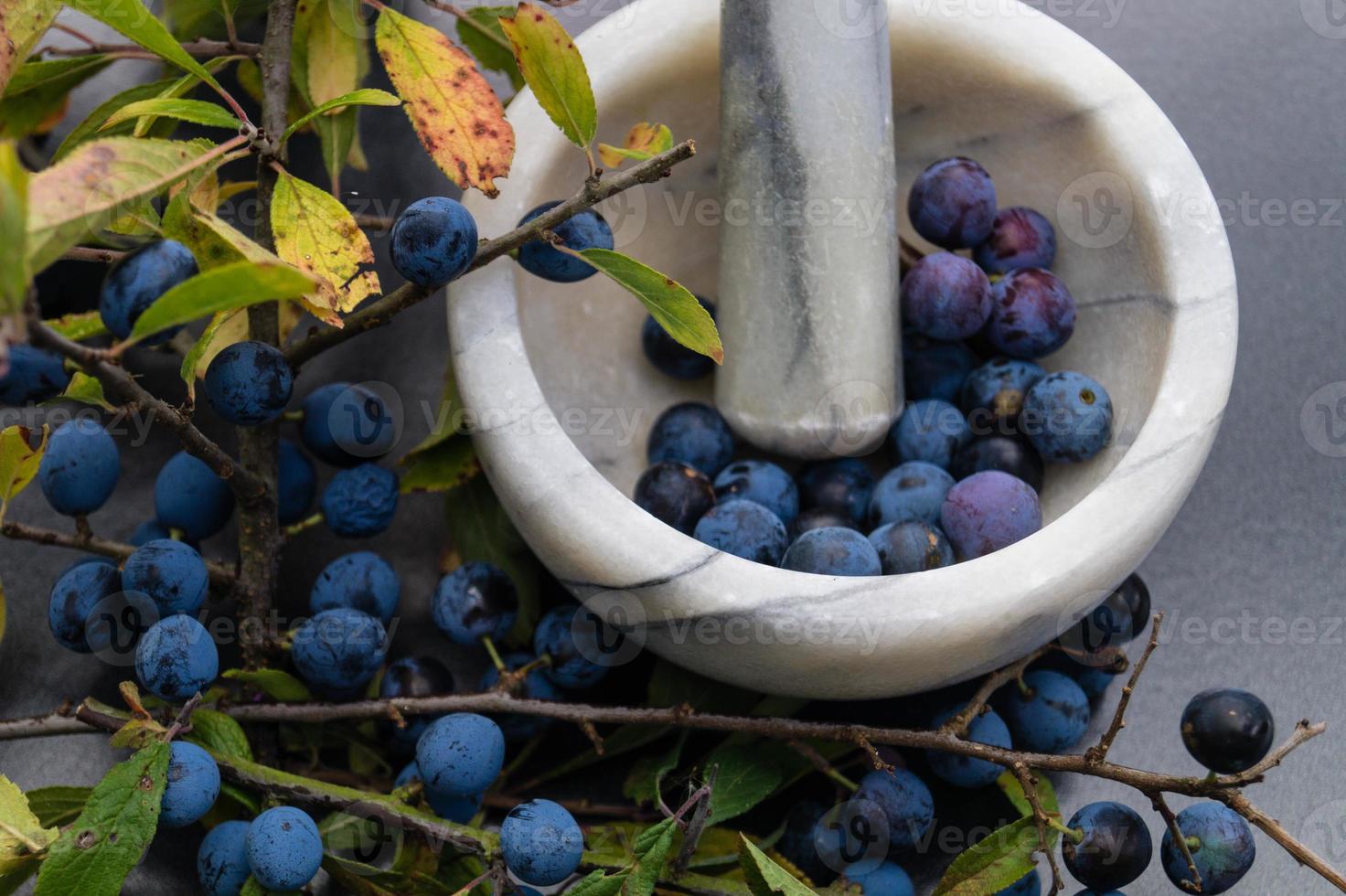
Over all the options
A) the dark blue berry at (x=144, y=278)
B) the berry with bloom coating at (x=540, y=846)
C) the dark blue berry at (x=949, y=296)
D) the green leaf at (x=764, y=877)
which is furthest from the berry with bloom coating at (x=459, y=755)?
the dark blue berry at (x=949, y=296)

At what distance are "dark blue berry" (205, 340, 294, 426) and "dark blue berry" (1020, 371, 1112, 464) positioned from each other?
0.41m

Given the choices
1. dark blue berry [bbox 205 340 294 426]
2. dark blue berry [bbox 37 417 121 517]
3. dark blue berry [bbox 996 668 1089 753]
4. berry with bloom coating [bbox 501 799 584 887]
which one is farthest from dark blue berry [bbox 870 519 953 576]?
dark blue berry [bbox 37 417 121 517]

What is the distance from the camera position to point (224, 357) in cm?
66

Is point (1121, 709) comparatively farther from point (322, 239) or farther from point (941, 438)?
point (322, 239)

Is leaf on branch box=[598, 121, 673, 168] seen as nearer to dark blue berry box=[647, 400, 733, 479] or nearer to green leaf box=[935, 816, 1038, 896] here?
dark blue berry box=[647, 400, 733, 479]

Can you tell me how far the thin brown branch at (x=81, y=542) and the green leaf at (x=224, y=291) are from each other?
0.27m

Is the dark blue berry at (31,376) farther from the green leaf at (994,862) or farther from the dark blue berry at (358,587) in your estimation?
the green leaf at (994,862)

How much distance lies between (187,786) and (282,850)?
0.18 feet

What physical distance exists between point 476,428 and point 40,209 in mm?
280

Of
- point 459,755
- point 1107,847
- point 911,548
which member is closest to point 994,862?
point 1107,847

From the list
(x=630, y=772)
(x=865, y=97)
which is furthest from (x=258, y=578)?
(x=865, y=97)

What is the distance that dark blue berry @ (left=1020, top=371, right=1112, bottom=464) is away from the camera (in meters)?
0.74

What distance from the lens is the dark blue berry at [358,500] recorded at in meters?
0.80

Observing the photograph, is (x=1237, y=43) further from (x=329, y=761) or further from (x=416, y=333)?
(x=329, y=761)
